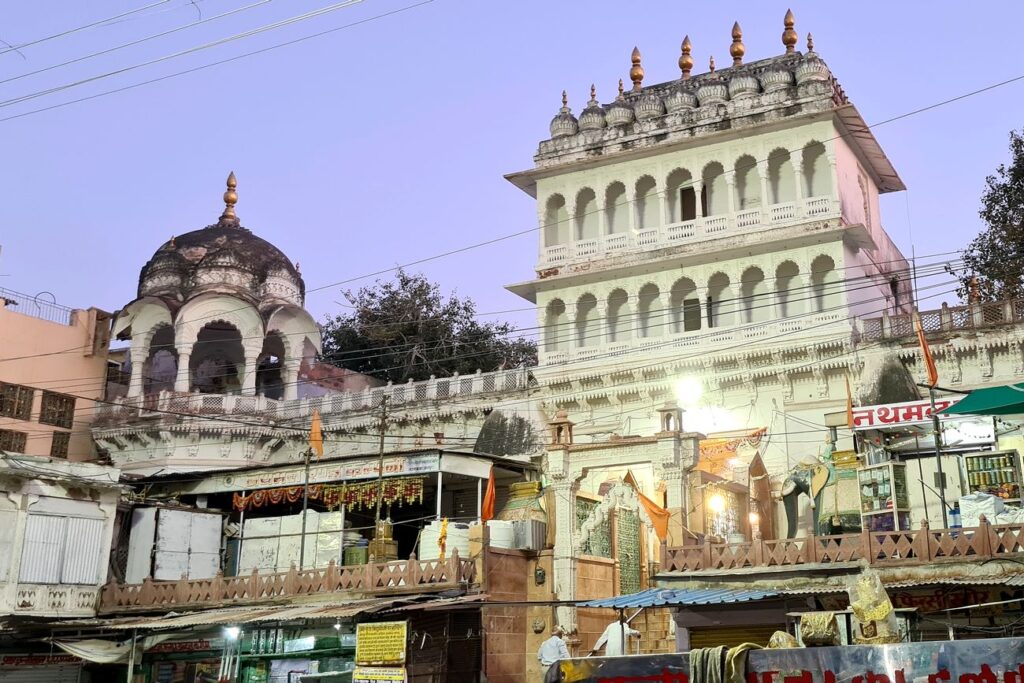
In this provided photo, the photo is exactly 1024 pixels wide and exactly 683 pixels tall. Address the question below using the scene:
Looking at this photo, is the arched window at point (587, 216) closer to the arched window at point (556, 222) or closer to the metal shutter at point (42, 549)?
the arched window at point (556, 222)

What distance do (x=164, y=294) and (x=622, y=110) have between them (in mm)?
15581

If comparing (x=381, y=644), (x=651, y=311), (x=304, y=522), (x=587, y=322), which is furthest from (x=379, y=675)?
(x=587, y=322)

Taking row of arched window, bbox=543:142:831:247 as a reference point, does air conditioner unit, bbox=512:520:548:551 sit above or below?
below

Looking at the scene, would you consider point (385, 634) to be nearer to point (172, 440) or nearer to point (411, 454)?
point (411, 454)

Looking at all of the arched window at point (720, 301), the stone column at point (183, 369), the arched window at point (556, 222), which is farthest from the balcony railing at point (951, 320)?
the stone column at point (183, 369)

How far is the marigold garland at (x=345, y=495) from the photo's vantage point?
2483cm

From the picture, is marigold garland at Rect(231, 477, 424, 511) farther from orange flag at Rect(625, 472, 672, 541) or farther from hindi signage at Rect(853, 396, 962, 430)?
hindi signage at Rect(853, 396, 962, 430)

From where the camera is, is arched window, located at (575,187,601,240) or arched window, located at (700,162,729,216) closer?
arched window, located at (700,162,729,216)

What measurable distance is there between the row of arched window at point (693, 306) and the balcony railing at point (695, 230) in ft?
3.73

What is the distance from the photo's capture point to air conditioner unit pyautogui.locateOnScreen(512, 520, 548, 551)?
70.5 feet

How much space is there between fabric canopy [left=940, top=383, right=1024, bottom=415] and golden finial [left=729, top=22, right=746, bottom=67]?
18427 mm

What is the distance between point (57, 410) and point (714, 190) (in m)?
20.5

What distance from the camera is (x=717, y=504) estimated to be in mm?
22562

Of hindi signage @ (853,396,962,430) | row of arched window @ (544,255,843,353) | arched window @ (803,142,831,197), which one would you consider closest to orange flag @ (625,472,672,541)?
hindi signage @ (853,396,962,430)
